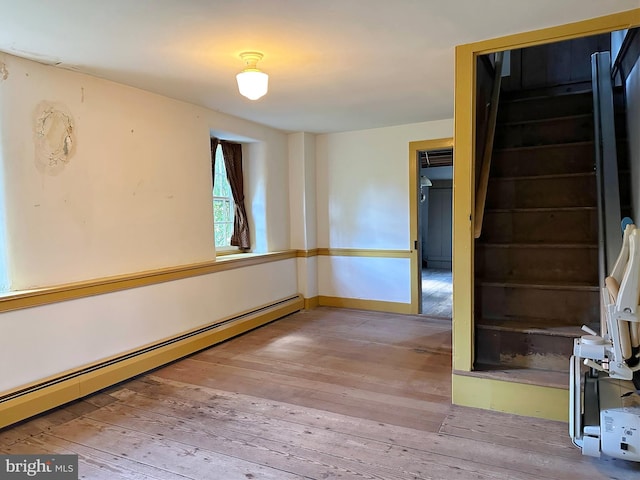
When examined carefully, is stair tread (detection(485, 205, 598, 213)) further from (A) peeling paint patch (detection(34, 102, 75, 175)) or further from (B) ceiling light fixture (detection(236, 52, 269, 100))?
(A) peeling paint patch (detection(34, 102, 75, 175))

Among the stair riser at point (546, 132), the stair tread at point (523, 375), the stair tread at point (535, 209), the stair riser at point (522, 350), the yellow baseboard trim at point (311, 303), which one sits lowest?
the yellow baseboard trim at point (311, 303)

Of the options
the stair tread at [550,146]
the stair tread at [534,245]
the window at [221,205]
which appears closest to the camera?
the stair tread at [534,245]

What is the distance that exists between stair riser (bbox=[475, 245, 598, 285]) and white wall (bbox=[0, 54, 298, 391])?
8.42ft

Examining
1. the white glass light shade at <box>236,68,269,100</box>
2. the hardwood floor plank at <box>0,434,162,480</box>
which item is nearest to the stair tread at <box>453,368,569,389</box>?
the hardwood floor plank at <box>0,434,162,480</box>

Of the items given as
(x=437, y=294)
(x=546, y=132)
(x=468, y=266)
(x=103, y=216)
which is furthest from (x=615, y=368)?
(x=437, y=294)

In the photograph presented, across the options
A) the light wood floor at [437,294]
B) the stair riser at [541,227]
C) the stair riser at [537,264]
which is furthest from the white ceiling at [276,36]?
the light wood floor at [437,294]

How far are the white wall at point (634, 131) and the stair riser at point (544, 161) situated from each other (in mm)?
380

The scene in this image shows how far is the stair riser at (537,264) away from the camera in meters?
2.93

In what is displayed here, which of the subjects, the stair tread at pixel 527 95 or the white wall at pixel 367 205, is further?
the white wall at pixel 367 205

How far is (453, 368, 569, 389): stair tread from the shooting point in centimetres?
242

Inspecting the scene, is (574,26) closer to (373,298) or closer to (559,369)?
(559,369)

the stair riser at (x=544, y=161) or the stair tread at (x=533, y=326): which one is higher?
the stair riser at (x=544, y=161)

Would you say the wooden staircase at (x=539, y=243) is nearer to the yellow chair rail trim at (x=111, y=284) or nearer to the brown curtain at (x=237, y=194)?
the yellow chair rail trim at (x=111, y=284)

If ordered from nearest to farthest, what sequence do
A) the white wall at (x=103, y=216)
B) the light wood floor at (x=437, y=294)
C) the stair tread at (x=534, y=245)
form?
the white wall at (x=103, y=216) < the stair tread at (x=534, y=245) < the light wood floor at (x=437, y=294)
